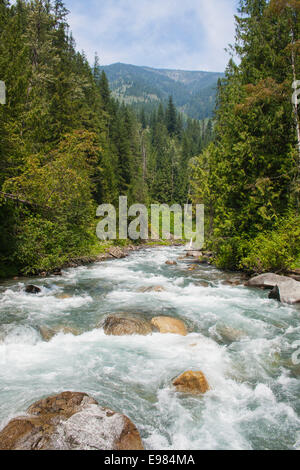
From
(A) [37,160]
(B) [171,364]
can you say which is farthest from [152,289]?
(A) [37,160]

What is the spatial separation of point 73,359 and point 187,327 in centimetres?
327

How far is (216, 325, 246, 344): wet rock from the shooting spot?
7.33 meters

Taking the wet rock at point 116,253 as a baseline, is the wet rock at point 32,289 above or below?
above

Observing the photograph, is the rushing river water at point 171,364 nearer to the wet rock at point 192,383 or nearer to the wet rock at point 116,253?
the wet rock at point 192,383

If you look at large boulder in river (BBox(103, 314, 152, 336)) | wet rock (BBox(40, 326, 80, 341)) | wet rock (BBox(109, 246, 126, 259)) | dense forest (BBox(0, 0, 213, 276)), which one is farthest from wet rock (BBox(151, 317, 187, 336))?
wet rock (BBox(109, 246, 126, 259))

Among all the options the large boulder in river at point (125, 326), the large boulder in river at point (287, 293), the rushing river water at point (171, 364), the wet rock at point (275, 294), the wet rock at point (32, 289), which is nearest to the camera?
the rushing river water at point (171, 364)

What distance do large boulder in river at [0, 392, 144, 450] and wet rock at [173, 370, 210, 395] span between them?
161 cm

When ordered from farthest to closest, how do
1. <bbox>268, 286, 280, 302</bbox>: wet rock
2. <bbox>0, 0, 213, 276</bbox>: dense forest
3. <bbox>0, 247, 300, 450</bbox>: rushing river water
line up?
<bbox>0, 0, 213, 276</bbox>: dense forest < <bbox>268, 286, 280, 302</bbox>: wet rock < <bbox>0, 247, 300, 450</bbox>: rushing river water

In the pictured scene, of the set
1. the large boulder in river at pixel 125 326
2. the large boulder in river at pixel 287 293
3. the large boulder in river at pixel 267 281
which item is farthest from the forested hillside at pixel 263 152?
the large boulder in river at pixel 125 326

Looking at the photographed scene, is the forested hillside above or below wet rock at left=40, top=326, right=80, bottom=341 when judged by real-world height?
above

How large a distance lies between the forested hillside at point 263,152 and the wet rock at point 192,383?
9.17 m

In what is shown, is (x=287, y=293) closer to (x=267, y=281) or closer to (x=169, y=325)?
(x=267, y=281)

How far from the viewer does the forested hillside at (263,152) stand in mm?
13352

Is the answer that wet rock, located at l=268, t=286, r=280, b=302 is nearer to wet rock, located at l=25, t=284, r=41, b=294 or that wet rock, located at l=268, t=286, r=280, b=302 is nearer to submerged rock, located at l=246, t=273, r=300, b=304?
submerged rock, located at l=246, t=273, r=300, b=304
